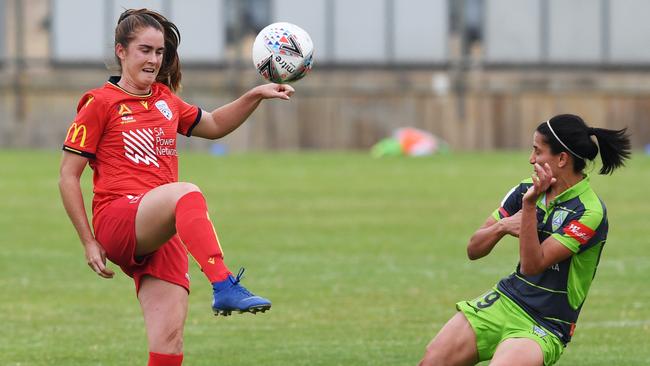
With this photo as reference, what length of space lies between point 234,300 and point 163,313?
0.71 meters

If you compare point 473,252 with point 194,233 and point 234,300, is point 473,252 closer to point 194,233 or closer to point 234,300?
point 234,300

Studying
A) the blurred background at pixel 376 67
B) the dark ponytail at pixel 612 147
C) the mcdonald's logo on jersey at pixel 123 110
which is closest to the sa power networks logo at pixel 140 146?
the mcdonald's logo on jersey at pixel 123 110

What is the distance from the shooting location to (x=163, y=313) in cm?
695

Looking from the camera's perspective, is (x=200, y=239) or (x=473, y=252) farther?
(x=473, y=252)

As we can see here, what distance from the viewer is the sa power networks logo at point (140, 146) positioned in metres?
6.93

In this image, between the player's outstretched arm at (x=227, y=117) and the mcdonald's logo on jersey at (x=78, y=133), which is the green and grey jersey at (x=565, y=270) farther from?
the mcdonald's logo on jersey at (x=78, y=133)

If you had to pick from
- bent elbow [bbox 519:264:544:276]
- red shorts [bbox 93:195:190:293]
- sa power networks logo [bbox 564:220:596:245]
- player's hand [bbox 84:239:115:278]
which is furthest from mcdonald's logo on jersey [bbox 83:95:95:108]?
sa power networks logo [bbox 564:220:596:245]

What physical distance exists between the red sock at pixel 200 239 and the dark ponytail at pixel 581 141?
1.76 meters

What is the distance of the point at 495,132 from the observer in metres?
40.3

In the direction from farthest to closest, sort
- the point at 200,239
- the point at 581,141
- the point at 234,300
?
the point at 581,141
the point at 200,239
the point at 234,300

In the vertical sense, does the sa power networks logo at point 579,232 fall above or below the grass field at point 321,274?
above

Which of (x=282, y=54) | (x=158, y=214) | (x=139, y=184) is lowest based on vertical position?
(x=158, y=214)

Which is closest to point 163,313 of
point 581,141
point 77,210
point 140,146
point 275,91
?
point 77,210

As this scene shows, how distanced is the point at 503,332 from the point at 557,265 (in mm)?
446
